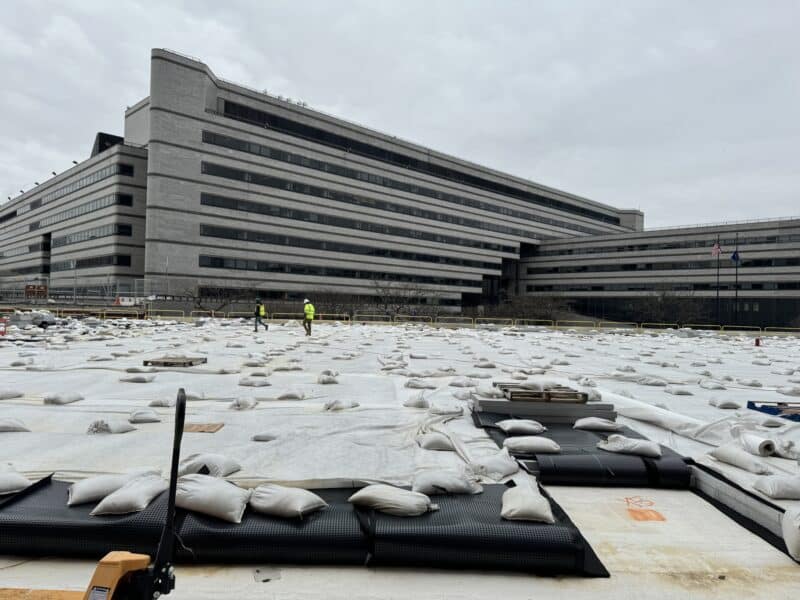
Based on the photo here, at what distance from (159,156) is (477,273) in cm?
4657

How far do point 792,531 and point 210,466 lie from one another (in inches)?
178

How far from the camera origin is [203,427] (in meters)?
6.31

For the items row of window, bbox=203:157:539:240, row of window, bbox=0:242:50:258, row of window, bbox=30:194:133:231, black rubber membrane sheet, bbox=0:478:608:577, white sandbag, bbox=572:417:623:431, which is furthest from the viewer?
row of window, bbox=0:242:50:258

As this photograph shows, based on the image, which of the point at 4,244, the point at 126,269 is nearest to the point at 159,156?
the point at 126,269

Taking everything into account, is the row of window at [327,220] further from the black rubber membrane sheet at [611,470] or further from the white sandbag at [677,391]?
the black rubber membrane sheet at [611,470]

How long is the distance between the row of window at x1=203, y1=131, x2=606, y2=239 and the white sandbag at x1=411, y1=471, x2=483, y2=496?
5241cm

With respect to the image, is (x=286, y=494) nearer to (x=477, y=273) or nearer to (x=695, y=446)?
(x=695, y=446)

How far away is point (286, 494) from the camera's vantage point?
3.50 meters

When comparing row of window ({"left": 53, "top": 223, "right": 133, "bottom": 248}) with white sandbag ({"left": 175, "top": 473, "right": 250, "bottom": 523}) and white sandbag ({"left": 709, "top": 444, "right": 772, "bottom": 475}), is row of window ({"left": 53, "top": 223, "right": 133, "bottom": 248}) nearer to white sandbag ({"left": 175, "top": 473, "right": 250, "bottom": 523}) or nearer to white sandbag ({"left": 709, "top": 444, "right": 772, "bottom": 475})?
white sandbag ({"left": 175, "top": 473, "right": 250, "bottom": 523})

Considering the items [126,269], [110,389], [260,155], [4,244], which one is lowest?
[110,389]

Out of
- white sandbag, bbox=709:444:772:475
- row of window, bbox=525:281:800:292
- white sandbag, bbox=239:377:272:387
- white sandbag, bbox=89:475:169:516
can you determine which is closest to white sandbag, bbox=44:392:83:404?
white sandbag, bbox=239:377:272:387

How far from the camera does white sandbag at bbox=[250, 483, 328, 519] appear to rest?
338 cm

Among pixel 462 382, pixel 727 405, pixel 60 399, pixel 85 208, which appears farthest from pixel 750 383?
pixel 85 208

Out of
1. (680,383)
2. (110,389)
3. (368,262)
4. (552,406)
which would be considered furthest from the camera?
(368,262)
